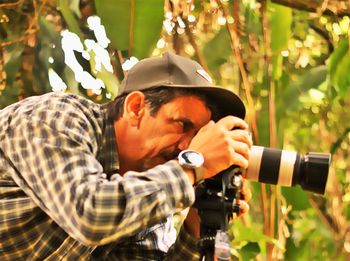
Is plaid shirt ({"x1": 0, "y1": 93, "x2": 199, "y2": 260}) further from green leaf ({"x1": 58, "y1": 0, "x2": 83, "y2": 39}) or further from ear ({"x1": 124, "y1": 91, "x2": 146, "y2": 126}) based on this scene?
green leaf ({"x1": 58, "y1": 0, "x2": 83, "y2": 39})

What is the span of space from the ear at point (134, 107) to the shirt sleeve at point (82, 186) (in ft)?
0.38

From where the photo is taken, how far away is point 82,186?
914 mm

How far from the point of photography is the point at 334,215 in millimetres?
2125

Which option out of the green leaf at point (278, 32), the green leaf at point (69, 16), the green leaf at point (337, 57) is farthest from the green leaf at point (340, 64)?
the green leaf at point (69, 16)

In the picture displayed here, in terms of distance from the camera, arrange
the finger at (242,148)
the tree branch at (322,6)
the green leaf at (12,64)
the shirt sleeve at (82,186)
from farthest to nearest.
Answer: the tree branch at (322,6)
the green leaf at (12,64)
the finger at (242,148)
the shirt sleeve at (82,186)

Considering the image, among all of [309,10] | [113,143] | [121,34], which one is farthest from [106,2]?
[113,143]

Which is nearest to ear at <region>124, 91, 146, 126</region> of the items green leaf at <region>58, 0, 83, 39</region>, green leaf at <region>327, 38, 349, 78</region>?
green leaf at <region>58, 0, 83, 39</region>

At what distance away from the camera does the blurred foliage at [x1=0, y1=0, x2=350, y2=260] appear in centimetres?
179

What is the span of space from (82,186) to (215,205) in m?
0.23

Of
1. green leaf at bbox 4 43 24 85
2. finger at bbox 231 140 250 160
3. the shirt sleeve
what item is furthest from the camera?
green leaf at bbox 4 43 24 85

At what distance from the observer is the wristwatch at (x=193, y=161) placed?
960 millimetres

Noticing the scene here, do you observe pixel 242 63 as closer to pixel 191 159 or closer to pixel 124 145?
pixel 124 145

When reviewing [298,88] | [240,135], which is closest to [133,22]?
[298,88]

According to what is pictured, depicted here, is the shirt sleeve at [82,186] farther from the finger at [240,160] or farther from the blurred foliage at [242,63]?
the blurred foliage at [242,63]
